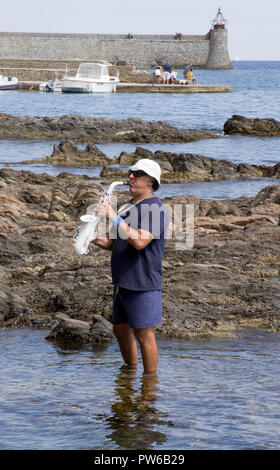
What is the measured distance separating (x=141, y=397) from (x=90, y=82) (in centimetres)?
6559

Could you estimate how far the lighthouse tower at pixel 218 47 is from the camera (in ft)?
362

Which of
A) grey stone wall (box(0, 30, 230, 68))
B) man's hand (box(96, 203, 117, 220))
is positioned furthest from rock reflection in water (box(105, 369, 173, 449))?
grey stone wall (box(0, 30, 230, 68))

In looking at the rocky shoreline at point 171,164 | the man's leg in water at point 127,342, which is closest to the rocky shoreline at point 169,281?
the man's leg in water at point 127,342

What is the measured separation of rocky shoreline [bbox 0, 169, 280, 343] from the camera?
8055mm

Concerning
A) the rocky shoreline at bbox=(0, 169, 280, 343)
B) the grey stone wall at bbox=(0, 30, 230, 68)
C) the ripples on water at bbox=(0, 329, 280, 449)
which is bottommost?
the ripples on water at bbox=(0, 329, 280, 449)

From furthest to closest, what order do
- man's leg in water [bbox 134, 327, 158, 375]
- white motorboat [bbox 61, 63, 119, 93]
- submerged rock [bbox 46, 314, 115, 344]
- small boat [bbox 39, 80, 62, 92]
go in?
small boat [bbox 39, 80, 62, 92] < white motorboat [bbox 61, 63, 119, 93] < submerged rock [bbox 46, 314, 115, 344] < man's leg in water [bbox 134, 327, 158, 375]

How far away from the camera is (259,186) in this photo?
24.0 metres

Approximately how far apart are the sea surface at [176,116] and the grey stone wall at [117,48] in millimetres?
32303

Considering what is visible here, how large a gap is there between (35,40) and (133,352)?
104 meters

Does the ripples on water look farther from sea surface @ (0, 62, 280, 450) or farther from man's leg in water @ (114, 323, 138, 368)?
man's leg in water @ (114, 323, 138, 368)

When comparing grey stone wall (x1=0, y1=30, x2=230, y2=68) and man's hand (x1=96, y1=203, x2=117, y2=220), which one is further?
grey stone wall (x1=0, y1=30, x2=230, y2=68)

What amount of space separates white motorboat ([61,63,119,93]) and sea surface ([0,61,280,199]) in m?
0.87

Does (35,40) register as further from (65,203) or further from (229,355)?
(229,355)

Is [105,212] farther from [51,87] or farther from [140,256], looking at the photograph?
[51,87]
